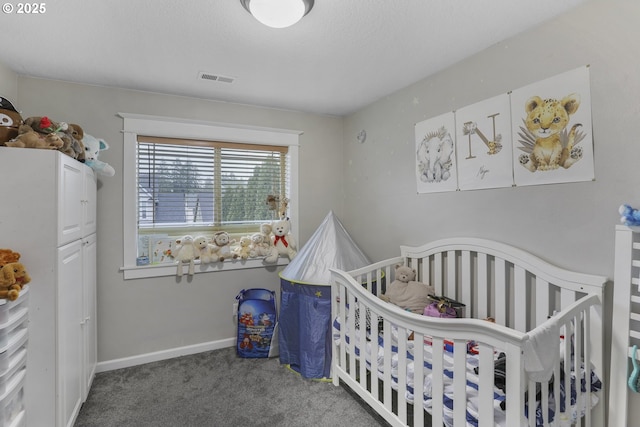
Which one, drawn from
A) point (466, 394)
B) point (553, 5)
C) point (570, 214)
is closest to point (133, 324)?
point (466, 394)

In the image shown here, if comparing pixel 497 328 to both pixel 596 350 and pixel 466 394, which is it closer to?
pixel 466 394

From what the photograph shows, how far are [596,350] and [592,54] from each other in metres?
1.40

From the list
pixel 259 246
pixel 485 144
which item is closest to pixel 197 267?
pixel 259 246

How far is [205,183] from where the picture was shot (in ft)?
9.40

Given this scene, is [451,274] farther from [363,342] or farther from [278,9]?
[278,9]

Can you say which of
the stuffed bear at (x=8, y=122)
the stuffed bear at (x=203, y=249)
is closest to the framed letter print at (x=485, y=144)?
the stuffed bear at (x=203, y=249)

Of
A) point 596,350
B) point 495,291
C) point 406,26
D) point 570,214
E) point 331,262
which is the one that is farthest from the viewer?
point 331,262

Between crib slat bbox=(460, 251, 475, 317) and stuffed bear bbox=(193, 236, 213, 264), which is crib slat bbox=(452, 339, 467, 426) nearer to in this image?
crib slat bbox=(460, 251, 475, 317)

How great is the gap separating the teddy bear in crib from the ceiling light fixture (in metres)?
1.83

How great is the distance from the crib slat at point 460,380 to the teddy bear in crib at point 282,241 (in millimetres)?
1941

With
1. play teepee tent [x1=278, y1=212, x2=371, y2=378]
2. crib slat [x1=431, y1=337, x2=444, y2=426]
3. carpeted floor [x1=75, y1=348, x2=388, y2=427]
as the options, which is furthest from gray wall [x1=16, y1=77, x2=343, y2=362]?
crib slat [x1=431, y1=337, x2=444, y2=426]

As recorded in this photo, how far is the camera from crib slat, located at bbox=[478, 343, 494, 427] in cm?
117

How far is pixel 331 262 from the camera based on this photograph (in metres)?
2.51

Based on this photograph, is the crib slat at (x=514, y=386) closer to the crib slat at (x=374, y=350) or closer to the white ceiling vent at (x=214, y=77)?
the crib slat at (x=374, y=350)
